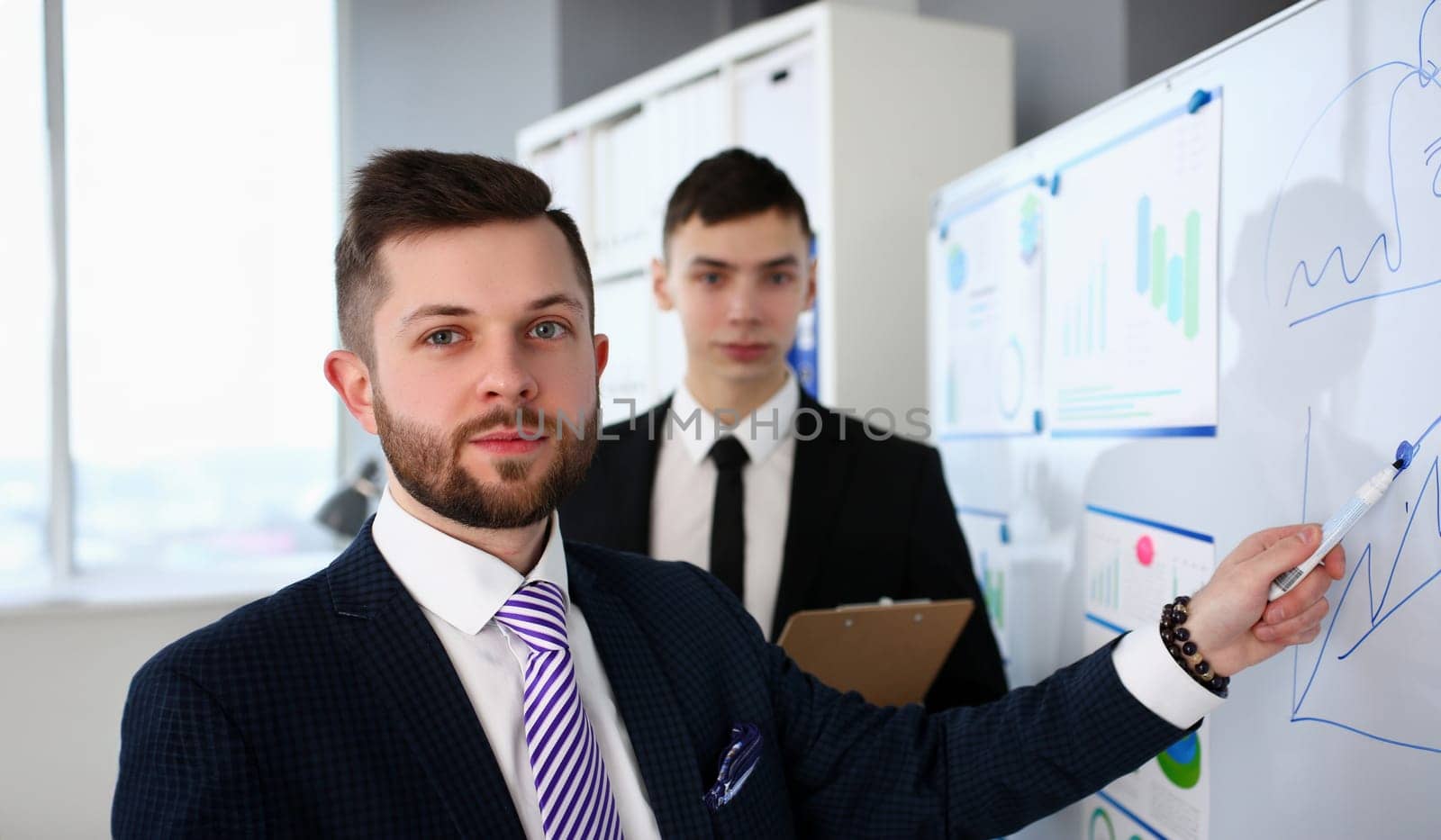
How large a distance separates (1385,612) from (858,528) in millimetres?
844

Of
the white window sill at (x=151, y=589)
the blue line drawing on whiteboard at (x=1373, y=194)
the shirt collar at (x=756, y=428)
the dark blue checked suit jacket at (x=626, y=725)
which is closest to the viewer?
the dark blue checked suit jacket at (x=626, y=725)

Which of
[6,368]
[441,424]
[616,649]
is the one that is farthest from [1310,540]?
[6,368]

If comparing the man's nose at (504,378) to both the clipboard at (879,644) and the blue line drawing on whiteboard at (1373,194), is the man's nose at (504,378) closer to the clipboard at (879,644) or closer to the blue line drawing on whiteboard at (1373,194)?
the clipboard at (879,644)

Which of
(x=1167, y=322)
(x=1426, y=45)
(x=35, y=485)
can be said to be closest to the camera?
(x=1426, y=45)

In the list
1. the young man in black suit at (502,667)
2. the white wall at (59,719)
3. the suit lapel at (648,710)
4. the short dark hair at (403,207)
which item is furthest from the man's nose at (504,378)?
the white wall at (59,719)

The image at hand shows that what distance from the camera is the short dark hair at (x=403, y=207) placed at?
1030mm

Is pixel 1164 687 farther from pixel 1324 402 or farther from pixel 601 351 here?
pixel 601 351

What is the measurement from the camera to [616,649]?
1123 millimetres

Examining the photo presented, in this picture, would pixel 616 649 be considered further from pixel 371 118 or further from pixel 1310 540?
pixel 371 118

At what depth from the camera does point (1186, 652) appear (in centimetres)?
103

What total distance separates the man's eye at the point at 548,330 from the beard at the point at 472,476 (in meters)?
0.09

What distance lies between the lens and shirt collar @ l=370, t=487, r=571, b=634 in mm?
1011

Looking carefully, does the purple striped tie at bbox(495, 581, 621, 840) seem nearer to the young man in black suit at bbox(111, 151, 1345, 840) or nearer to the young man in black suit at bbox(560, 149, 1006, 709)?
the young man in black suit at bbox(111, 151, 1345, 840)

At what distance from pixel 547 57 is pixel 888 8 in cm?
133
